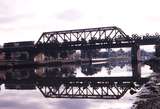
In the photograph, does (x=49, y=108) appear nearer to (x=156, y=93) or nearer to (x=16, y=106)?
(x=16, y=106)

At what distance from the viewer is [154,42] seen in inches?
4838

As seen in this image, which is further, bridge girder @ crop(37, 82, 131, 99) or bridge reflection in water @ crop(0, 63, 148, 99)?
bridge reflection in water @ crop(0, 63, 148, 99)

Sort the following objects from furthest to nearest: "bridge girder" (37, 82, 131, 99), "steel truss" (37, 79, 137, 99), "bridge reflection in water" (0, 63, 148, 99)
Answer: "bridge reflection in water" (0, 63, 148, 99) → "steel truss" (37, 79, 137, 99) → "bridge girder" (37, 82, 131, 99)

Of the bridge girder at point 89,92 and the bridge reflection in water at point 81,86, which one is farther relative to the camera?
the bridge reflection in water at point 81,86

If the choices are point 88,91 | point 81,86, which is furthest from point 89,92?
point 81,86

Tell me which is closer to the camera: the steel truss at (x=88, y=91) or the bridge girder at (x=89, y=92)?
the bridge girder at (x=89, y=92)

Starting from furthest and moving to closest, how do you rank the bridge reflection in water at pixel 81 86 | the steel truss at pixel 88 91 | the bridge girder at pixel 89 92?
the bridge reflection in water at pixel 81 86 → the steel truss at pixel 88 91 → the bridge girder at pixel 89 92

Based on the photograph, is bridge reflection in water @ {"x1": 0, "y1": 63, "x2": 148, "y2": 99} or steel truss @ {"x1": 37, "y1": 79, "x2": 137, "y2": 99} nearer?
steel truss @ {"x1": 37, "y1": 79, "x2": 137, "y2": 99}

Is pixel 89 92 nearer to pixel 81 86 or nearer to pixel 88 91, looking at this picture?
pixel 88 91

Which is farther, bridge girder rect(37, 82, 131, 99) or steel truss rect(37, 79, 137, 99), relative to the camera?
steel truss rect(37, 79, 137, 99)

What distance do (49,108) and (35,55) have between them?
113m

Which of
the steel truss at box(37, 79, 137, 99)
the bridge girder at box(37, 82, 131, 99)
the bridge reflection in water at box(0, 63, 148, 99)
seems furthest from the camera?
the bridge reflection in water at box(0, 63, 148, 99)

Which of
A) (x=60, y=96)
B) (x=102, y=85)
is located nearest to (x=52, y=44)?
(x=102, y=85)

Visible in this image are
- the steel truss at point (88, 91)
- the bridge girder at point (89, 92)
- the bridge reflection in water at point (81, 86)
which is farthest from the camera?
the bridge reflection in water at point (81, 86)
